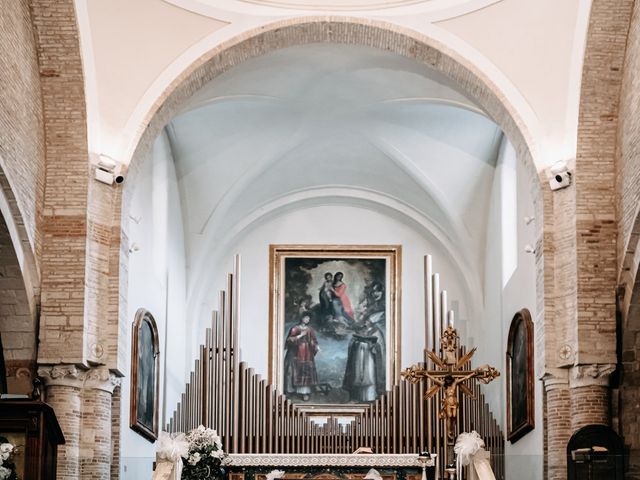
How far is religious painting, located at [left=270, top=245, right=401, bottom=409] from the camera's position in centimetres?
2269

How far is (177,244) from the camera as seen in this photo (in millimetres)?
21750

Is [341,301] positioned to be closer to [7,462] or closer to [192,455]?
[192,455]

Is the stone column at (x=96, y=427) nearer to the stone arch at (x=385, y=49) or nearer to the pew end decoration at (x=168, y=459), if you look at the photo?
the stone arch at (x=385, y=49)

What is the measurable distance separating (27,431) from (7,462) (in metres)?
0.35

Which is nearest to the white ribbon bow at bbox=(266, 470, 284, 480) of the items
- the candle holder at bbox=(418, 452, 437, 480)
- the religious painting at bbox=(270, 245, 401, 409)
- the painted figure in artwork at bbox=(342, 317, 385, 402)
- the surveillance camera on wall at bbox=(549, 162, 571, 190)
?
the candle holder at bbox=(418, 452, 437, 480)

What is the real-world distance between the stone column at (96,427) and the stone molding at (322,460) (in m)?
1.37

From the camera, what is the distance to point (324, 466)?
52.9 ft

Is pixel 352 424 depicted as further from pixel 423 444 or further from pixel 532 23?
pixel 532 23

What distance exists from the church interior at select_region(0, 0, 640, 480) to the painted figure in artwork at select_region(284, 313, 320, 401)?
0.05 m

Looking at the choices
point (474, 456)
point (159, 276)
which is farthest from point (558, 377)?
point (159, 276)

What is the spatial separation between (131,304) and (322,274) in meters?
5.83

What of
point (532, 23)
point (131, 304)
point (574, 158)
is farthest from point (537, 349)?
point (131, 304)

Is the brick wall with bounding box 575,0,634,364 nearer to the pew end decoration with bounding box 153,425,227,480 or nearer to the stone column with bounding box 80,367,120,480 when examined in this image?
the pew end decoration with bounding box 153,425,227,480

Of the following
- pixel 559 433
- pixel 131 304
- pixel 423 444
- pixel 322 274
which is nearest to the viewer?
pixel 559 433
